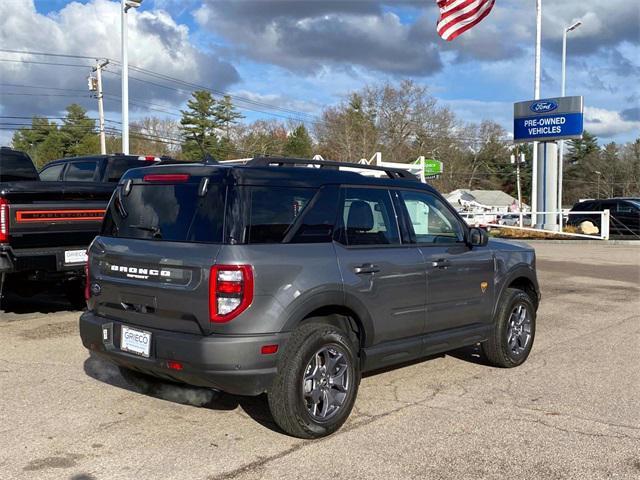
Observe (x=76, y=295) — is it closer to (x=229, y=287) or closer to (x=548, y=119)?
(x=229, y=287)

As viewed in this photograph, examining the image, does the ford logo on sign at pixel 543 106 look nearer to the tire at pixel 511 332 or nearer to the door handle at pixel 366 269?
the tire at pixel 511 332

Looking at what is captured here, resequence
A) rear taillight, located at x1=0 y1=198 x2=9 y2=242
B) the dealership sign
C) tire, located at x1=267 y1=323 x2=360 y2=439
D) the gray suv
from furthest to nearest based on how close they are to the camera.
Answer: the dealership sign
rear taillight, located at x1=0 y1=198 x2=9 y2=242
tire, located at x1=267 y1=323 x2=360 y2=439
the gray suv

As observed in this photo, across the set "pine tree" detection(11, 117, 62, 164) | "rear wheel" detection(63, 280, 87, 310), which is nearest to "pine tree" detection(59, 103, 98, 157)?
"pine tree" detection(11, 117, 62, 164)

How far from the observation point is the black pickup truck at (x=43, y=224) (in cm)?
730

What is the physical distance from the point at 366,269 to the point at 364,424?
3.75 ft

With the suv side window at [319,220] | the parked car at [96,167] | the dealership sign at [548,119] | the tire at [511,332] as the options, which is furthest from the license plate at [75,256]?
the dealership sign at [548,119]

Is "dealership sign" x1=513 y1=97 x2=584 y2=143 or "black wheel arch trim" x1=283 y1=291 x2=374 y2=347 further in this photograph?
"dealership sign" x1=513 y1=97 x2=584 y2=143

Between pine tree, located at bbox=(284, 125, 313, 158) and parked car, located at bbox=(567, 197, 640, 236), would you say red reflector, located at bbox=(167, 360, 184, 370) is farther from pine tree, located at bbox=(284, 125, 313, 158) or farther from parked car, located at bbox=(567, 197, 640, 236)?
pine tree, located at bbox=(284, 125, 313, 158)

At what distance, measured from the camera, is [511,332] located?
638cm

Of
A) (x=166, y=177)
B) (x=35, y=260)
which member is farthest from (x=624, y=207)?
(x=166, y=177)

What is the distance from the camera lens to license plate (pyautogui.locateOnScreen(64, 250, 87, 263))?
25.4 ft

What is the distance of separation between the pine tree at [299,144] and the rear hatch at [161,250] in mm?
54385

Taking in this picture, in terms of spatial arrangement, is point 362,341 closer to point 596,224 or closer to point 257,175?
point 257,175

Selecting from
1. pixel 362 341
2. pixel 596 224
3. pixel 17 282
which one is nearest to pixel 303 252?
pixel 362 341
